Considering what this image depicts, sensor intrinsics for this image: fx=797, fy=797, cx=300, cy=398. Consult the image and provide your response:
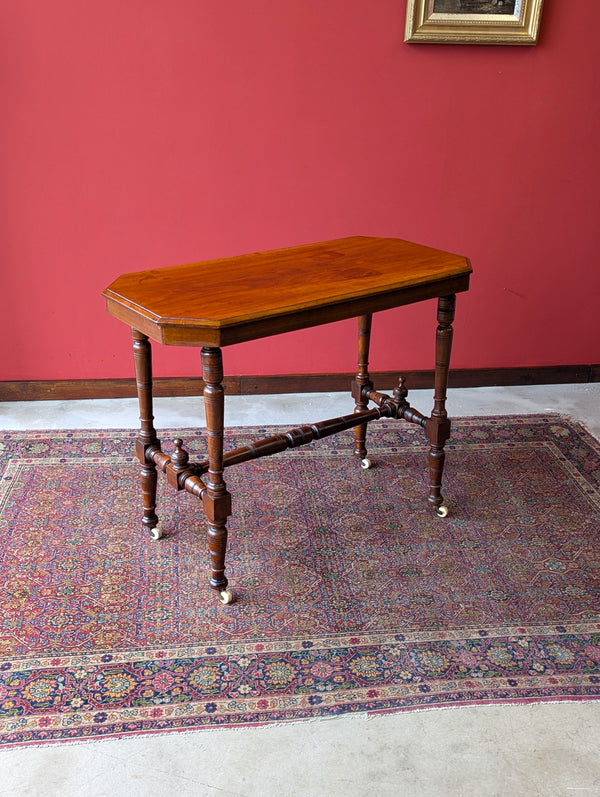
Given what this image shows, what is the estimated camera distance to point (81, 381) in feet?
15.0

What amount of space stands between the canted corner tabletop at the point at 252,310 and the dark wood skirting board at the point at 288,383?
1.16 m

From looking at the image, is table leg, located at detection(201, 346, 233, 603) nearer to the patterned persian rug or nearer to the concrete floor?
the patterned persian rug

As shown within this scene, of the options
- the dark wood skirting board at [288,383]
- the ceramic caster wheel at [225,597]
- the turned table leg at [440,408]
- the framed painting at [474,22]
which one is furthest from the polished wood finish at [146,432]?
the framed painting at [474,22]

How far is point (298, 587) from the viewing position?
3045 millimetres

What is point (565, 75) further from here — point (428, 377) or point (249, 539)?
point (249, 539)

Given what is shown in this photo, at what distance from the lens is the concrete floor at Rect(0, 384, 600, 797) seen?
2213mm

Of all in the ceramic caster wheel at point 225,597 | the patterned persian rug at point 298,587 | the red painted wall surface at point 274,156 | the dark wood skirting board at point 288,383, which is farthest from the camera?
the dark wood skirting board at point 288,383

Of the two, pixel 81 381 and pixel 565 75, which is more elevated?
pixel 565 75

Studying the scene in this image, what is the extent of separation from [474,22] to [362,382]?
2007mm

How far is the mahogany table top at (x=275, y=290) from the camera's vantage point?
2.54 metres

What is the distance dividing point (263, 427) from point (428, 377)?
45.2 inches

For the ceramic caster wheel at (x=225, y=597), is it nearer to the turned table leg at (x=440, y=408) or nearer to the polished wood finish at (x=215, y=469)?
the polished wood finish at (x=215, y=469)

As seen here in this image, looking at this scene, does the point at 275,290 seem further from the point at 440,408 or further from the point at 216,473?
the point at 440,408

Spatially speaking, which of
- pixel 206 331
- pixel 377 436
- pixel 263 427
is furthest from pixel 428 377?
pixel 206 331
